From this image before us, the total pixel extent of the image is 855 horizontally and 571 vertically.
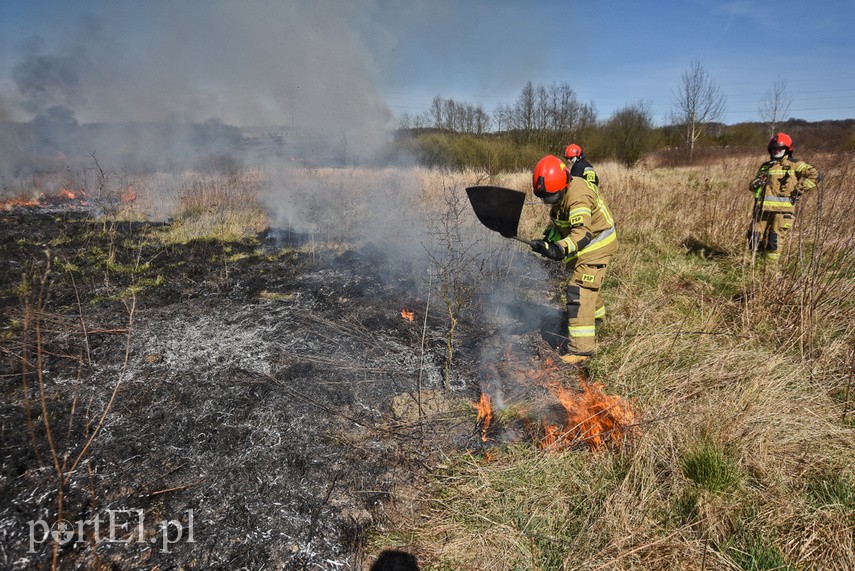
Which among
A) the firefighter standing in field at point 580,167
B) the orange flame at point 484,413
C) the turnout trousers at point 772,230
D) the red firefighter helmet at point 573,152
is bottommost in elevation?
the orange flame at point 484,413

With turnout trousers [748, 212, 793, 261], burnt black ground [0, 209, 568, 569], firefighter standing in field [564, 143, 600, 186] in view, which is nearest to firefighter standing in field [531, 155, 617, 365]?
burnt black ground [0, 209, 568, 569]

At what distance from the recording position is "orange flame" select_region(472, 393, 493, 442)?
316cm

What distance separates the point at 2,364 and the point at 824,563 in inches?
243

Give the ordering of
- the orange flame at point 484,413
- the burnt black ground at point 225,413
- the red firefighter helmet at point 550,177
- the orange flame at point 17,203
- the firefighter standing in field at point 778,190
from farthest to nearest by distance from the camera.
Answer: the orange flame at point 17,203
the firefighter standing in field at point 778,190
the red firefighter helmet at point 550,177
the orange flame at point 484,413
the burnt black ground at point 225,413

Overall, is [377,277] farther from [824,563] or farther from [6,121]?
[6,121]

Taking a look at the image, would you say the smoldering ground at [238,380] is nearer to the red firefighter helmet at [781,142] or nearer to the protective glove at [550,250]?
the protective glove at [550,250]

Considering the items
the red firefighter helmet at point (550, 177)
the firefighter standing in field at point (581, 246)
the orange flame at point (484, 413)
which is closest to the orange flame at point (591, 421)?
the orange flame at point (484, 413)

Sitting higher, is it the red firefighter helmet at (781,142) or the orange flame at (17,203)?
the red firefighter helmet at (781,142)

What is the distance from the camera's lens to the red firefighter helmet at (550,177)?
371cm

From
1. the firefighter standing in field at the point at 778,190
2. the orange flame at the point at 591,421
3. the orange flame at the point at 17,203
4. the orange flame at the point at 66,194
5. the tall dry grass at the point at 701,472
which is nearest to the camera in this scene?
the tall dry grass at the point at 701,472

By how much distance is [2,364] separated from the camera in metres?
3.75

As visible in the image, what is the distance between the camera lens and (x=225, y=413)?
320 cm

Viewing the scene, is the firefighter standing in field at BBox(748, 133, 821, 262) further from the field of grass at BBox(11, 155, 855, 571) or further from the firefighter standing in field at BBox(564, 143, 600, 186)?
the firefighter standing in field at BBox(564, 143, 600, 186)

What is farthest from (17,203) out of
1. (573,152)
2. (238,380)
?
(573,152)
